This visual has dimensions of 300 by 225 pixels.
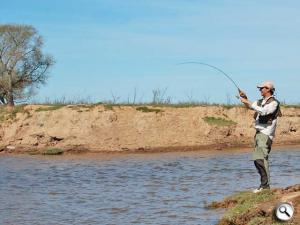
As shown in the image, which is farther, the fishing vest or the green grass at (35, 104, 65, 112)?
the green grass at (35, 104, 65, 112)

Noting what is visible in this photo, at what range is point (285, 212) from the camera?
24.8ft

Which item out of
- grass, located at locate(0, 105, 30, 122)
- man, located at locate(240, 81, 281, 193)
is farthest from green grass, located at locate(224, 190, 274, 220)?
grass, located at locate(0, 105, 30, 122)

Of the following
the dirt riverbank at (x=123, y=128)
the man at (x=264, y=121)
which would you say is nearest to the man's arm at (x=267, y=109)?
the man at (x=264, y=121)

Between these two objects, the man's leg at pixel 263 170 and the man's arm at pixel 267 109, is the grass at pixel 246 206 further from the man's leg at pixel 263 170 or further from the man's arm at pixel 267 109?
the man's arm at pixel 267 109

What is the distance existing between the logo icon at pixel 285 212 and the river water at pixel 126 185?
1903 millimetres

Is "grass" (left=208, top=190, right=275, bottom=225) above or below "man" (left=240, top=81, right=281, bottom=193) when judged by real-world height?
below

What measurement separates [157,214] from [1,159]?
13831mm

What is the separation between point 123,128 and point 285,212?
20.6 m

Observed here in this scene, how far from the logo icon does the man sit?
255 centimetres

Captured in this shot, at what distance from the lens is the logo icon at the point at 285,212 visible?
24.7 ft

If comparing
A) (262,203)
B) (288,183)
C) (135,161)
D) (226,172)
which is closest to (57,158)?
(135,161)

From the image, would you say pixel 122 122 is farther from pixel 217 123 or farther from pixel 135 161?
pixel 135 161

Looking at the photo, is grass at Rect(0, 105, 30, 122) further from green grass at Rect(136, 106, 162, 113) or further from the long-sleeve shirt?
the long-sleeve shirt

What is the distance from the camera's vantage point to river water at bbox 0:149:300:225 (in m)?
10.4
